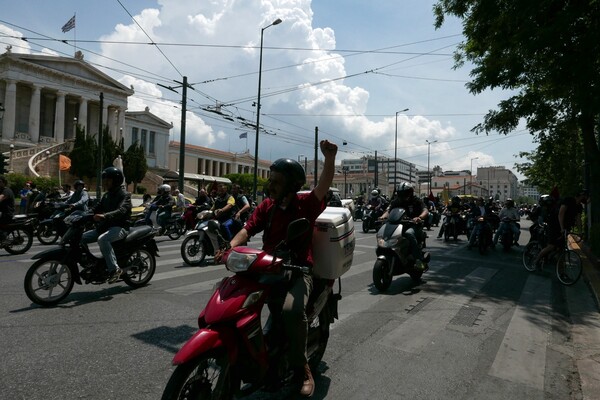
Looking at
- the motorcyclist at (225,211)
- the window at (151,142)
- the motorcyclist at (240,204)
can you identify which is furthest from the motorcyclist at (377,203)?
the window at (151,142)

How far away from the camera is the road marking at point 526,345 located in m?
A: 3.49

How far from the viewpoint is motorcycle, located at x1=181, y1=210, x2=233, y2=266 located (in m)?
8.44

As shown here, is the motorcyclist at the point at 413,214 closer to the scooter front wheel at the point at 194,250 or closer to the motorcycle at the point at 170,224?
the scooter front wheel at the point at 194,250

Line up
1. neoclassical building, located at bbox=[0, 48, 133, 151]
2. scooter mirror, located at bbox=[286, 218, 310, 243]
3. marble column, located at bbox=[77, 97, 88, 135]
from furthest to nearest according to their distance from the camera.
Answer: marble column, located at bbox=[77, 97, 88, 135] < neoclassical building, located at bbox=[0, 48, 133, 151] < scooter mirror, located at bbox=[286, 218, 310, 243]

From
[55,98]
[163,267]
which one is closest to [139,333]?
[163,267]

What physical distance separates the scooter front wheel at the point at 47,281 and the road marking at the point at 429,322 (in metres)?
3.94

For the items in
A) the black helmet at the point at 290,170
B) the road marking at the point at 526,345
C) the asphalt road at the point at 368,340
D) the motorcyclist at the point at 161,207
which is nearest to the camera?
the black helmet at the point at 290,170

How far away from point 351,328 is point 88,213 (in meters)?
3.70

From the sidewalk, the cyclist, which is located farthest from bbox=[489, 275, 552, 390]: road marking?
the cyclist

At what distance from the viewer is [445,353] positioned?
3.89 metres

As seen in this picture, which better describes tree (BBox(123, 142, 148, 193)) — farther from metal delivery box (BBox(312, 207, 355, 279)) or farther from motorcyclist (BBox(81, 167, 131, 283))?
metal delivery box (BBox(312, 207, 355, 279))

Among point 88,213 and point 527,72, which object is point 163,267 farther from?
point 527,72

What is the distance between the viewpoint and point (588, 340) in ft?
14.4

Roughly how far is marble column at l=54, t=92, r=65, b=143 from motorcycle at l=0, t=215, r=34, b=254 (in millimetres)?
52244
